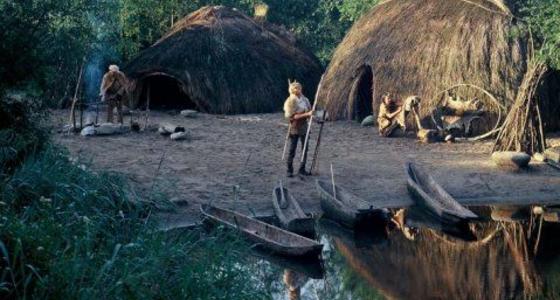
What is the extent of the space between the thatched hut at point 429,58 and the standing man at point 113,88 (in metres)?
4.76

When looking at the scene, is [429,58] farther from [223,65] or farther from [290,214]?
[290,214]

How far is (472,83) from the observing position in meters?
17.1

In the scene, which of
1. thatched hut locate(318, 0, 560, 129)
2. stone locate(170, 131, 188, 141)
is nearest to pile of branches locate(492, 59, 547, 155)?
thatched hut locate(318, 0, 560, 129)

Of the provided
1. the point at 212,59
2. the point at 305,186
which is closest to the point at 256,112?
the point at 212,59

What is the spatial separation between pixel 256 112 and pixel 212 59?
5.33 feet

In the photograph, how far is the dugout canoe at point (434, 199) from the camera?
10.9 meters

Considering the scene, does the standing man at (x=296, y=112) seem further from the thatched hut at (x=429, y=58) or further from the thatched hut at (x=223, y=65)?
the thatched hut at (x=223, y=65)

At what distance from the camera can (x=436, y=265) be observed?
386 inches

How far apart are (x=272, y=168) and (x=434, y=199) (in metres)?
2.93

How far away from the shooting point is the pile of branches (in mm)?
14219

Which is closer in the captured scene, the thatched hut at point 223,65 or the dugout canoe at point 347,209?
the dugout canoe at point 347,209

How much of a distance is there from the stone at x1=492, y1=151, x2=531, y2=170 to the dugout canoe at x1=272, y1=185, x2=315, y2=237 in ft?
13.0

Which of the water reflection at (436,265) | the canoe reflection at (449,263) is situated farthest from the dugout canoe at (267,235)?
the canoe reflection at (449,263)

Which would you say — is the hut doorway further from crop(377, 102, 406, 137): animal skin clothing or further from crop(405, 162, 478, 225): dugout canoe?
crop(405, 162, 478, 225): dugout canoe
